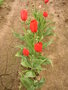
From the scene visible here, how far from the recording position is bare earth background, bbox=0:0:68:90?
9.83 ft

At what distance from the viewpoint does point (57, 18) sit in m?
4.51

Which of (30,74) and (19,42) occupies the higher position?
(19,42)

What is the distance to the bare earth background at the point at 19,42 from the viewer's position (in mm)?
2996

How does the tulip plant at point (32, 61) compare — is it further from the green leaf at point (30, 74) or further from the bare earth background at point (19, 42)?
the bare earth background at point (19, 42)

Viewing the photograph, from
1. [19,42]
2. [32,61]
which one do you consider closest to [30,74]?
[32,61]

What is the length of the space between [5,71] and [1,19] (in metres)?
1.67

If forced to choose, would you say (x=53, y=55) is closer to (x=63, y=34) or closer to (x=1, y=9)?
(x=63, y=34)

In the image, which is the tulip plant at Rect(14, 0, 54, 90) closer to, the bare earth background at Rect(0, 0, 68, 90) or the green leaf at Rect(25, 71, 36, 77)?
the green leaf at Rect(25, 71, 36, 77)

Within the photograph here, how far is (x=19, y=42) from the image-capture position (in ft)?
12.3

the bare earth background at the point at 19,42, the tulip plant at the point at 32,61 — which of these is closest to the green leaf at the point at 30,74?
the tulip plant at the point at 32,61

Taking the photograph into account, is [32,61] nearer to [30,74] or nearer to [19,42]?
[30,74]

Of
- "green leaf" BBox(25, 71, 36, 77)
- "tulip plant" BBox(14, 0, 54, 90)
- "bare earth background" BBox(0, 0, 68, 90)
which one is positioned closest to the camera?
"tulip plant" BBox(14, 0, 54, 90)

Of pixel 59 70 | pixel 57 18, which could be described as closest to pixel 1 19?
pixel 57 18

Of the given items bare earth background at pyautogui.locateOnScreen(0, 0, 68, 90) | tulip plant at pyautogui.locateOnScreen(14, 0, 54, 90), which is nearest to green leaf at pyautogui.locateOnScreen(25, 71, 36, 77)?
tulip plant at pyautogui.locateOnScreen(14, 0, 54, 90)
